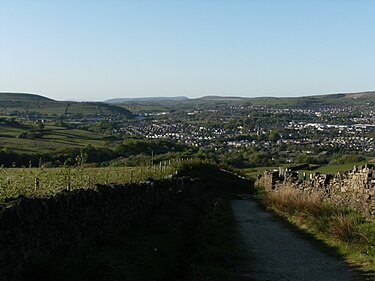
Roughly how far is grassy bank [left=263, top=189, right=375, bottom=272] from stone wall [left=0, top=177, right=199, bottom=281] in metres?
5.13

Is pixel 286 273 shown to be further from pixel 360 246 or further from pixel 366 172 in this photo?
pixel 366 172

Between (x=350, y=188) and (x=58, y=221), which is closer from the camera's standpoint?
(x=58, y=221)

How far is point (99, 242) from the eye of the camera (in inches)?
448

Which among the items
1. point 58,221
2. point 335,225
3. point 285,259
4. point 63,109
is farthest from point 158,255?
point 63,109

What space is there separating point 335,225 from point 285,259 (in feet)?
7.02

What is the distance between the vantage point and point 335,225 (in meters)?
14.3

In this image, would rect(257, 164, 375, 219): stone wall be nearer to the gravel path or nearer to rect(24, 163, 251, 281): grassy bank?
the gravel path

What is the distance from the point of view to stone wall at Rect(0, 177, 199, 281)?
25.9 ft

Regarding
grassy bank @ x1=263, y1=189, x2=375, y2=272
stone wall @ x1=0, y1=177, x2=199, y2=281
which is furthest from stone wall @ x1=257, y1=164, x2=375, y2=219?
stone wall @ x1=0, y1=177, x2=199, y2=281

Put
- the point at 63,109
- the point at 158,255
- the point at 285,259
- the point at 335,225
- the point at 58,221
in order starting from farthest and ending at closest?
the point at 63,109, the point at 335,225, the point at 285,259, the point at 158,255, the point at 58,221

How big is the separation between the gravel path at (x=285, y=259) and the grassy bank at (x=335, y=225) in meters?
0.43

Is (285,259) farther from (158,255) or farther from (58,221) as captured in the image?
(58,221)

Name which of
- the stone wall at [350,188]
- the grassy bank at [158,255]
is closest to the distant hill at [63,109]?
the stone wall at [350,188]

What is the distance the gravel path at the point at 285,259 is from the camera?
11.0 meters
